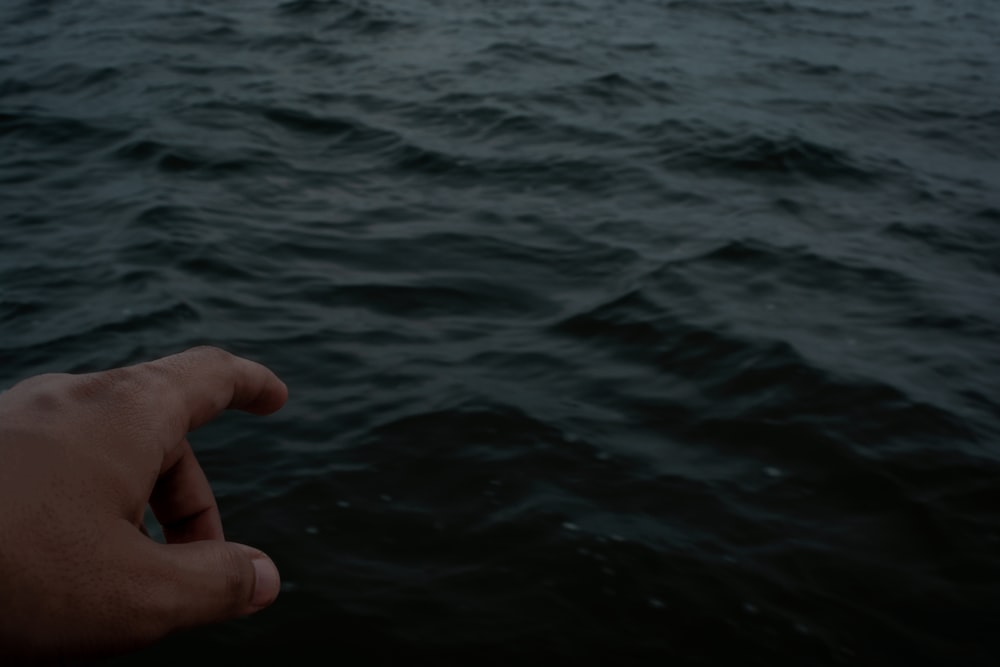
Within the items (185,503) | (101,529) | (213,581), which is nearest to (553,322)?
(185,503)

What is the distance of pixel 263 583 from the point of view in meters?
1.29

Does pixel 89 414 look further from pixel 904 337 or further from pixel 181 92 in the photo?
pixel 181 92

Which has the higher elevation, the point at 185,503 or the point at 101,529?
the point at 101,529

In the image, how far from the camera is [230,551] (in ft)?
4.13

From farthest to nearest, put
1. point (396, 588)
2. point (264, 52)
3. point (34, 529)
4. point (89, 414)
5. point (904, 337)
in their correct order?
1. point (264, 52)
2. point (904, 337)
3. point (396, 588)
4. point (89, 414)
5. point (34, 529)

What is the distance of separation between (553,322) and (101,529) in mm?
4138

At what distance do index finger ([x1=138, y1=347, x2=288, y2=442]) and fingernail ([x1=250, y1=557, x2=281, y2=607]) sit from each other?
0.62 feet

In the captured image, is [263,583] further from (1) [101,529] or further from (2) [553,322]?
(2) [553,322]

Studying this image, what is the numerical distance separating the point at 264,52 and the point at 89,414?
10.4m

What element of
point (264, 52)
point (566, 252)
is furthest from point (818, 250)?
point (264, 52)

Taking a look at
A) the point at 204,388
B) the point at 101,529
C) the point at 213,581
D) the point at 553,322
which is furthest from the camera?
the point at 553,322

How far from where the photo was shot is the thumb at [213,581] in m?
1.16

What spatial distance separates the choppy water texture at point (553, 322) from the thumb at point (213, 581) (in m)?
1.71

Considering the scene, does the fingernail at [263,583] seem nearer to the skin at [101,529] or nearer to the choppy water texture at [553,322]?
the skin at [101,529]
